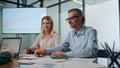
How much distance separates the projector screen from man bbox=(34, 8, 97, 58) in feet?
7.47

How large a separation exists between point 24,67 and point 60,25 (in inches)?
183

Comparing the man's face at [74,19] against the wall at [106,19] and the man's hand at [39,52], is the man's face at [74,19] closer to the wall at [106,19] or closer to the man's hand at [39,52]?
the man's hand at [39,52]

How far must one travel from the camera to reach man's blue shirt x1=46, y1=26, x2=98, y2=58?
1.81 m

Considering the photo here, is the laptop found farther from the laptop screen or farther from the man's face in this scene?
the man's face

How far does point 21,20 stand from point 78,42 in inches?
107

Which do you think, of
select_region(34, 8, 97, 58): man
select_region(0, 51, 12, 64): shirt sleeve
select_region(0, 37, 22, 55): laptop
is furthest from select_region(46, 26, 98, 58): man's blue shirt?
select_region(0, 51, 12, 64): shirt sleeve

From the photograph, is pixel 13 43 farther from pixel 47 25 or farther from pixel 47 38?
pixel 47 25

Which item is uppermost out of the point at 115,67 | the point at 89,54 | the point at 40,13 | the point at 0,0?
the point at 0,0

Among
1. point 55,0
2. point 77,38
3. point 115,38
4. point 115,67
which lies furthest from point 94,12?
point 77,38

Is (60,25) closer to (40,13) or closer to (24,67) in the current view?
(40,13)

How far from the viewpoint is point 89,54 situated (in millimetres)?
1814

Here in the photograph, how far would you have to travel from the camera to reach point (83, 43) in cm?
198

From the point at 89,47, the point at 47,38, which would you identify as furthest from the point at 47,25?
the point at 89,47

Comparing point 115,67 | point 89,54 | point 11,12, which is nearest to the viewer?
point 89,54
